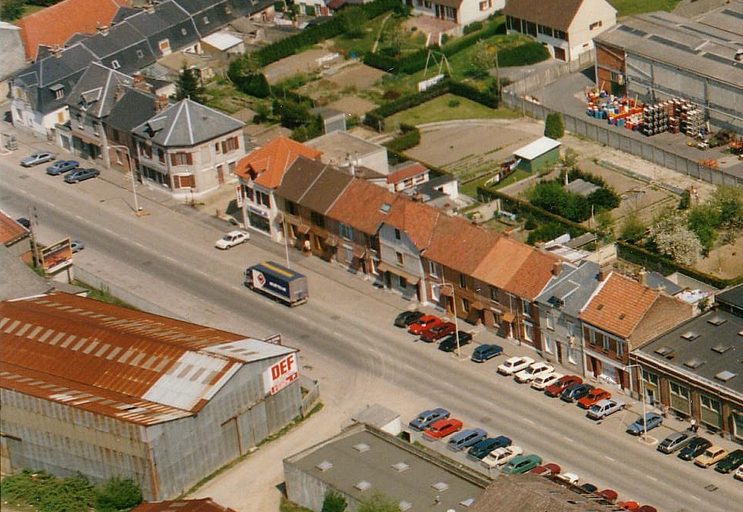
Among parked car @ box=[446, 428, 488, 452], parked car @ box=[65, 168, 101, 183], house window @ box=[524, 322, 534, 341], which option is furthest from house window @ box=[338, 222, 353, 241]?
parked car @ box=[65, 168, 101, 183]

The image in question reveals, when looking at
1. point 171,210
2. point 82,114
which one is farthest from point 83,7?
point 171,210

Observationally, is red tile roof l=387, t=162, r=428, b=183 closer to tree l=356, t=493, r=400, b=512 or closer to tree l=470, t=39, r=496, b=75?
tree l=470, t=39, r=496, b=75

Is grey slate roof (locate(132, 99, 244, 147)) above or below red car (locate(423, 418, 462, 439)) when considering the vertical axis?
above

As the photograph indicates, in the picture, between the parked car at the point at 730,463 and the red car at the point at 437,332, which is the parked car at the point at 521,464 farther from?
the red car at the point at 437,332

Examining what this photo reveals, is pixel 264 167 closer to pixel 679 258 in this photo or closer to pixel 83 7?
pixel 679 258

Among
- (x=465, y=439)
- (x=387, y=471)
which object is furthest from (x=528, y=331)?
(x=387, y=471)

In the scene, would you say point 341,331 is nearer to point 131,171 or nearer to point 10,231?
point 10,231
